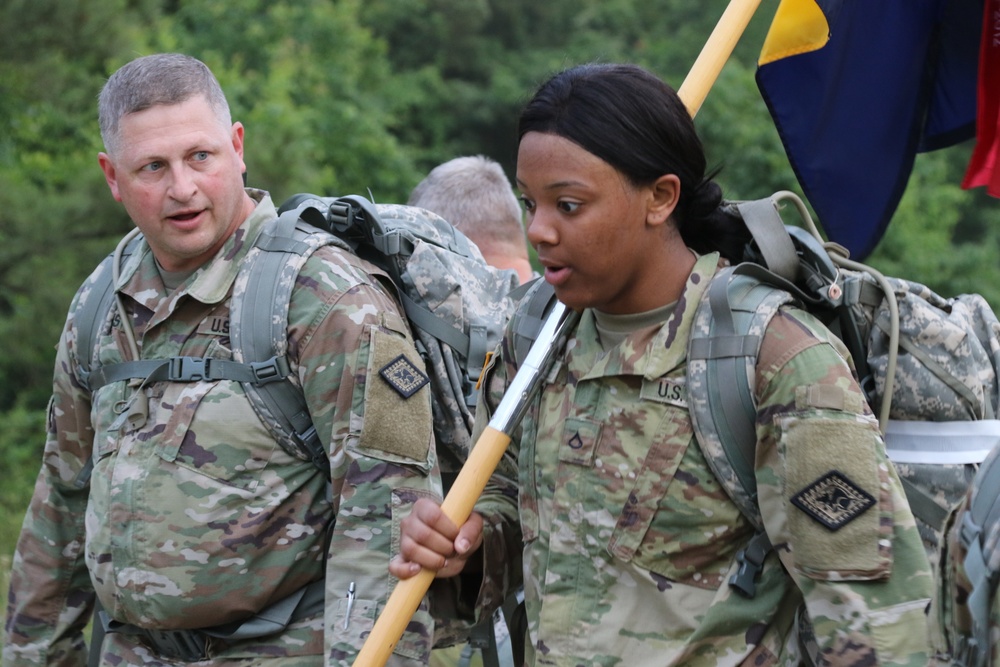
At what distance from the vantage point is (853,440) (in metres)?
2.29

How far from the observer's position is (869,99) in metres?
3.75

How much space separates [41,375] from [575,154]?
9840mm

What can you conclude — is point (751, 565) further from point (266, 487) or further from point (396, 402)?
point (266, 487)

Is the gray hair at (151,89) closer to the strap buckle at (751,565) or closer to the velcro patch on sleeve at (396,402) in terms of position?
the velcro patch on sleeve at (396,402)

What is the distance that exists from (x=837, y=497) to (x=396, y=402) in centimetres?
114

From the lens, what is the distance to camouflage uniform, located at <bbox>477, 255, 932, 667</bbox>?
2264 millimetres

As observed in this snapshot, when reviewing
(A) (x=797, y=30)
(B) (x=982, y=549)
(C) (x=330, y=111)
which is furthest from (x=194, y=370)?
(C) (x=330, y=111)

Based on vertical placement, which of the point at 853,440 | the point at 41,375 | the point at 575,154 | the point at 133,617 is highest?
the point at 575,154

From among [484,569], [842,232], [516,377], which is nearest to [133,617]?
[484,569]

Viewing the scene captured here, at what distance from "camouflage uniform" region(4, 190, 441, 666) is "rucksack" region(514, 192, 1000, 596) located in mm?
428

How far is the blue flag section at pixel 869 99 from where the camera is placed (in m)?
3.63

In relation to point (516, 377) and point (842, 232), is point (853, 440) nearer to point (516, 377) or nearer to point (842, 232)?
point (516, 377)

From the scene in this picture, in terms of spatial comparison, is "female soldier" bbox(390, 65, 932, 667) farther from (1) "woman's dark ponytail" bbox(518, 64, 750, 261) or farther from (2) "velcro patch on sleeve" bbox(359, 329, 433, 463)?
(2) "velcro patch on sleeve" bbox(359, 329, 433, 463)

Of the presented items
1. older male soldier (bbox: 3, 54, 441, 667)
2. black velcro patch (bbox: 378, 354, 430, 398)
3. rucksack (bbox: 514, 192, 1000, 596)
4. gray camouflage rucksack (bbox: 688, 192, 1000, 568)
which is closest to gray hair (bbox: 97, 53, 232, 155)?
older male soldier (bbox: 3, 54, 441, 667)
